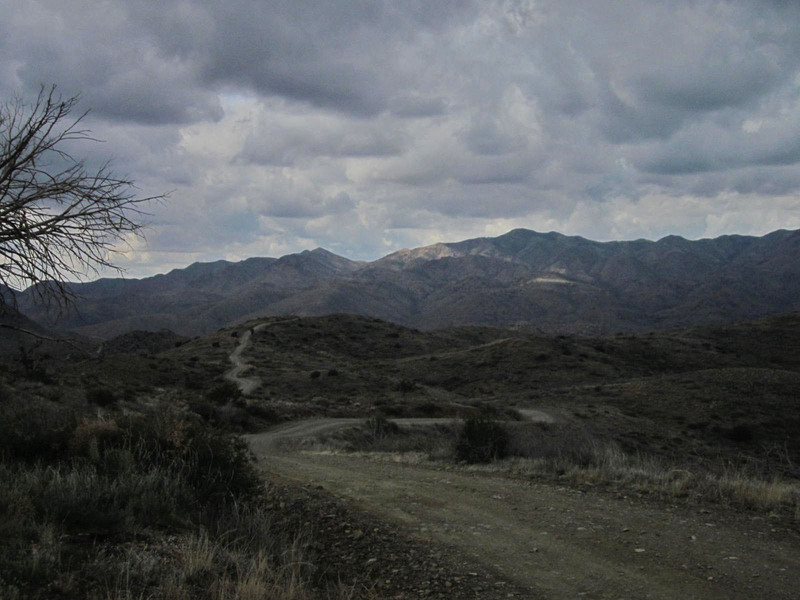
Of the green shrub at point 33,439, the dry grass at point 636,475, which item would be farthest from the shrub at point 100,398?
the green shrub at point 33,439

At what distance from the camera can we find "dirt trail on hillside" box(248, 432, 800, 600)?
5.54 m

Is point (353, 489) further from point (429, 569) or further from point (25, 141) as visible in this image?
point (25, 141)

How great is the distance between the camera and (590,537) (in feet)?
22.6

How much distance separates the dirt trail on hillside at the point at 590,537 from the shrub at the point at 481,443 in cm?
326

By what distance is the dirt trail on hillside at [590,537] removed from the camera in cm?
554

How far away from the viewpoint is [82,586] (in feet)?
14.6

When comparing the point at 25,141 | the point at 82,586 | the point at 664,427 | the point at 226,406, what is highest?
the point at 25,141

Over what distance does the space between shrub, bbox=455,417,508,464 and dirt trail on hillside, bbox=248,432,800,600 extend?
3.26 metres

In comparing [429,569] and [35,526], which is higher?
[35,526]

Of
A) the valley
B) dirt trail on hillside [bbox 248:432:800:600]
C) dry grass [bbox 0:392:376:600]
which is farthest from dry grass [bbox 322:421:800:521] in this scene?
dry grass [bbox 0:392:376:600]

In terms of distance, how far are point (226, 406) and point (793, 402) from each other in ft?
130

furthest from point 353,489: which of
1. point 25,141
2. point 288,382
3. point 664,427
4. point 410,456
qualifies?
point 288,382

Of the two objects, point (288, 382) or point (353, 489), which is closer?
point (353, 489)

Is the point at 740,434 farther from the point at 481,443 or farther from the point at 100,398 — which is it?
the point at 100,398
